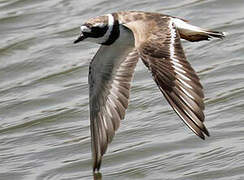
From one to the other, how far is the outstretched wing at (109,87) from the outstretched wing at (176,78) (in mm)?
1027

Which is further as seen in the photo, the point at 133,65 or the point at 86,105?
the point at 86,105

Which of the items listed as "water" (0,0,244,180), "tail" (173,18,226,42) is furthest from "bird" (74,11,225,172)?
"water" (0,0,244,180)

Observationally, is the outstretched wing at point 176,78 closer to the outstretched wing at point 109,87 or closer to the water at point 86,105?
the water at point 86,105

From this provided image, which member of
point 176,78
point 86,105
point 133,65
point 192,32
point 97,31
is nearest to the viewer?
point 176,78

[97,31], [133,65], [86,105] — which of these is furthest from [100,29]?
[86,105]

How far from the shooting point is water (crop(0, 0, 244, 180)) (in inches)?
269

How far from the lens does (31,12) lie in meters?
9.73

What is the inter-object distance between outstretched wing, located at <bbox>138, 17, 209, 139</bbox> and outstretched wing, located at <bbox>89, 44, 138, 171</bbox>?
103 centimetres

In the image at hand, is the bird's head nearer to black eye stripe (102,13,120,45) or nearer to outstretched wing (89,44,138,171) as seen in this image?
black eye stripe (102,13,120,45)

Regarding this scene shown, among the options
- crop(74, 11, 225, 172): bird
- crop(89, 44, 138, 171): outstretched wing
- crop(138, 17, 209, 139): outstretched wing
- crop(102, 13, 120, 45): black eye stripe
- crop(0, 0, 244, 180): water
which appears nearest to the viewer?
crop(138, 17, 209, 139): outstretched wing

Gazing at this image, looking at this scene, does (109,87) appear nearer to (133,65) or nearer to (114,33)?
(133,65)

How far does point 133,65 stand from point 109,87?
0.77 ft

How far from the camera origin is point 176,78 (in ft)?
19.6

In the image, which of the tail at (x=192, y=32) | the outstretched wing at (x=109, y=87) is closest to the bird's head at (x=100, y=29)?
the outstretched wing at (x=109, y=87)
